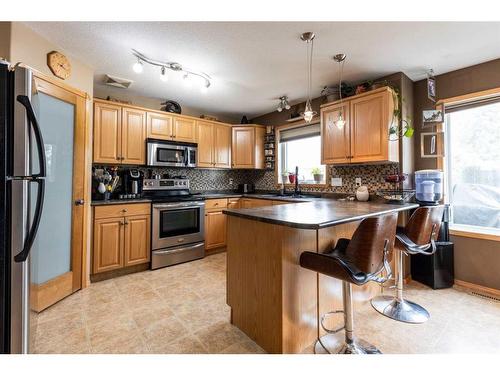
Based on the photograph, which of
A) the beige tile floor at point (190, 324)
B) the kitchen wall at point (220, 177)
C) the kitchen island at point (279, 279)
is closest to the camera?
the kitchen island at point (279, 279)

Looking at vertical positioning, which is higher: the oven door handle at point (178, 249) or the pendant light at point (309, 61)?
the pendant light at point (309, 61)

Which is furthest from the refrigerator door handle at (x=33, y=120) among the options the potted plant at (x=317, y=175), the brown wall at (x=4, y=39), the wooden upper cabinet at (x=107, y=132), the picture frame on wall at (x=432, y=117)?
the picture frame on wall at (x=432, y=117)

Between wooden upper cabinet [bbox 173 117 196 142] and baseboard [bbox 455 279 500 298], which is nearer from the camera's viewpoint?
baseboard [bbox 455 279 500 298]

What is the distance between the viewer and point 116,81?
2969 millimetres

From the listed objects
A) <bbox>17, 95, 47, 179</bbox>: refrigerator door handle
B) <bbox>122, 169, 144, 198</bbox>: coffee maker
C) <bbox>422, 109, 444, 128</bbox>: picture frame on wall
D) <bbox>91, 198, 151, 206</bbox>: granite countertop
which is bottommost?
<bbox>91, 198, 151, 206</bbox>: granite countertop

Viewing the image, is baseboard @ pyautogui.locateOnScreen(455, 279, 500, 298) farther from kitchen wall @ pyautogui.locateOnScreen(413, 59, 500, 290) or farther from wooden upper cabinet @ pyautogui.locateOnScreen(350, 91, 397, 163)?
wooden upper cabinet @ pyautogui.locateOnScreen(350, 91, 397, 163)

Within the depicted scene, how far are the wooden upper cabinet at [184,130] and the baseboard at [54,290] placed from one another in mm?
2233

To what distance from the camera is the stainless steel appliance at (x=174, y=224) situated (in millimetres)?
3092

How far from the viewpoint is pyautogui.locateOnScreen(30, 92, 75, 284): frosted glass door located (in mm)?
2119

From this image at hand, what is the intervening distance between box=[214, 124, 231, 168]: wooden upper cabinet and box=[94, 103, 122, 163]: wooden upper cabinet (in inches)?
60.2

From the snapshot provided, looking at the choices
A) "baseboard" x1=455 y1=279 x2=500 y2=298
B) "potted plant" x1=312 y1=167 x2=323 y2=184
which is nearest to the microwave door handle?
"potted plant" x1=312 y1=167 x2=323 y2=184

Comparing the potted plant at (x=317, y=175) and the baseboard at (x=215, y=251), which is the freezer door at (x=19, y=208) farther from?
the potted plant at (x=317, y=175)

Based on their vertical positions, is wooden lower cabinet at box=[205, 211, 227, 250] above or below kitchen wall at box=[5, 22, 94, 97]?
below
